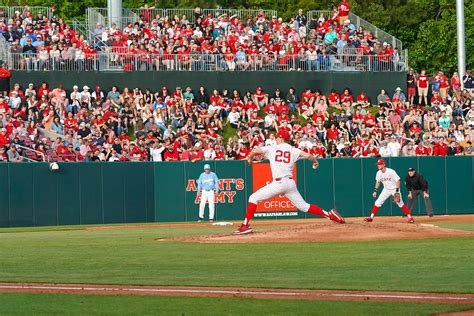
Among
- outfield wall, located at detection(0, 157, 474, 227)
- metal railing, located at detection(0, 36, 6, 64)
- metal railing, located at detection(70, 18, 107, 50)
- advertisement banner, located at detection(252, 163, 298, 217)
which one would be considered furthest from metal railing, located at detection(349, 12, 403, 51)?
metal railing, located at detection(0, 36, 6, 64)

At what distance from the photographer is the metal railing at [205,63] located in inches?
1596

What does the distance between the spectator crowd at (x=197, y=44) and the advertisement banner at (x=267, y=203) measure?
6.06m

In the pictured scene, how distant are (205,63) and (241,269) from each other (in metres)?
27.1

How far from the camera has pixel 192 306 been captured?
12.3m

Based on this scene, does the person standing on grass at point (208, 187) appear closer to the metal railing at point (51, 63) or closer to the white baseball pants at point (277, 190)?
the metal railing at point (51, 63)

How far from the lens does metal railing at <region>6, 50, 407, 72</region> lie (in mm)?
40531

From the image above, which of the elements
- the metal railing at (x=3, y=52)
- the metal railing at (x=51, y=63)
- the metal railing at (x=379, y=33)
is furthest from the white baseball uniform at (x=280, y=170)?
the metal railing at (x=379, y=33)

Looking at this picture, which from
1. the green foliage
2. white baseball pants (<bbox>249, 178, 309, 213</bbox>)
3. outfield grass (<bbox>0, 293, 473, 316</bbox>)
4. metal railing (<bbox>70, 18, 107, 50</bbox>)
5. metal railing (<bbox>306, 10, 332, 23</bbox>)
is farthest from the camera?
the green foliage

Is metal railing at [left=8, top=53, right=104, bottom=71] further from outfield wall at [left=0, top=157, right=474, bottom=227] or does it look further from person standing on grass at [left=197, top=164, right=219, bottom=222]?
person standing on grass at [left=197, top=164, right=219, bottom=222]

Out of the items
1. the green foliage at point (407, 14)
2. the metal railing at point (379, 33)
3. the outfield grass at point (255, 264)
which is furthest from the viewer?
the green foliage at point (407, 14)

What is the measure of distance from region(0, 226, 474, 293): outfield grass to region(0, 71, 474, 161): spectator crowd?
14.3 meters

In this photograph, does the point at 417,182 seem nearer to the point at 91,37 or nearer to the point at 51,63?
the point at 51,63

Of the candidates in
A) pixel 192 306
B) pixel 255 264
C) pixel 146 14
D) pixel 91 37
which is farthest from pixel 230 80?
pixel 192 306

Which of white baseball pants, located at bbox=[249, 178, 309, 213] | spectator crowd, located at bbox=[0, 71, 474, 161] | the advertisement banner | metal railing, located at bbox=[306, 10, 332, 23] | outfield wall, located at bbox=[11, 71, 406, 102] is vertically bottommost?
the advertisement banner
